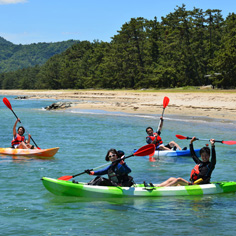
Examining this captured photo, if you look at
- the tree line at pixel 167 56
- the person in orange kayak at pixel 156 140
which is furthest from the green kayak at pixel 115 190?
the tree line at pixel 167 56

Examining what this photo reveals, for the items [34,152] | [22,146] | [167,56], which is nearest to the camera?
[34,152]

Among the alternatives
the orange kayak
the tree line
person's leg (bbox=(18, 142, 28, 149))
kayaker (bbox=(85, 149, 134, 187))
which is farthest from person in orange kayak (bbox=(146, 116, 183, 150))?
the tree line

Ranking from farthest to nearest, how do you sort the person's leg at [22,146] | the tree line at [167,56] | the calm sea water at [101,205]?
the tree line at [167,56] < the person's leg at [22,146] < the calm sea water at [101,205]

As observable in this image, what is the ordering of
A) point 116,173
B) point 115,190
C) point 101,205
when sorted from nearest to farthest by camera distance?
point 101,205 < point 115,190 < point 116,173

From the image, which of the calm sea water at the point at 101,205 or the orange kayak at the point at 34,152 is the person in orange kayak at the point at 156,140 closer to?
the calm sea water at the point at 101,205

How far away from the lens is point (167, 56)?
5825 cm

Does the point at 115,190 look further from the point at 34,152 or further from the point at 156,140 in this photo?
the point at 34,152

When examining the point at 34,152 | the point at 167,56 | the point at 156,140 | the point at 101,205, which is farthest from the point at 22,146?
the point at 167,56

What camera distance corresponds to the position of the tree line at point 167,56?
44.4 metres

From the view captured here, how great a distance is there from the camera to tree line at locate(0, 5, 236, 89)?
44406 millimetres

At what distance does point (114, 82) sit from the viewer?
6719 centimetres

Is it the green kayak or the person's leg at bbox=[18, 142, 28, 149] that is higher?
the person's leg at bbox=[18, 142, 28, 149]

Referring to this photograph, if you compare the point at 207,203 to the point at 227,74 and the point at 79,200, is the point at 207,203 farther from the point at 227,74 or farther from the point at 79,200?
the point at 227,74

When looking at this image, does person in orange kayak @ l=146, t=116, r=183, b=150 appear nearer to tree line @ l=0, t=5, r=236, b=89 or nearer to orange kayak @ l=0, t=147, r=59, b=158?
orange kayak @ l=0, t=147, r=59, b=158
